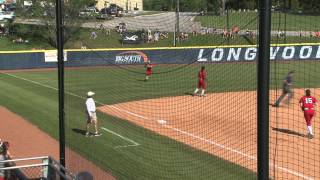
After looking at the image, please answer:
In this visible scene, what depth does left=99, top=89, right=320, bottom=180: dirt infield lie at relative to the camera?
1441cm

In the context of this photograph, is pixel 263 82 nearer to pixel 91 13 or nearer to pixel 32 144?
pixel 32 144

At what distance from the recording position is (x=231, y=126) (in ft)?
62.2

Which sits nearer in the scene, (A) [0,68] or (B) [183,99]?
Answer: (B) [183,99]

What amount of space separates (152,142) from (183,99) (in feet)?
31.7

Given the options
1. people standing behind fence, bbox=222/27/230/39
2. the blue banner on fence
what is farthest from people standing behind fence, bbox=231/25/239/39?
the blue banner on fence

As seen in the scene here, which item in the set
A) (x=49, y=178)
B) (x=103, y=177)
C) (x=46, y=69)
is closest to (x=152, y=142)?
(x=103, y=177)

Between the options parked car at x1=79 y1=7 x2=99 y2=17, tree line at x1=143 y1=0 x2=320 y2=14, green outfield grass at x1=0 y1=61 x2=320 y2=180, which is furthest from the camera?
parked car at x1=79 y1=7 x2=99 y2=17

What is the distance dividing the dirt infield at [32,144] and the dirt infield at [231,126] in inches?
141

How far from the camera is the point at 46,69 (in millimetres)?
42688

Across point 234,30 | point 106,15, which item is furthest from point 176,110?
point 234,30

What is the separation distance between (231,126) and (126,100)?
7.98 metres

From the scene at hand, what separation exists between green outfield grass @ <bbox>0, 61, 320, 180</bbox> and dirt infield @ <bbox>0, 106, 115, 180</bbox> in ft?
1.30

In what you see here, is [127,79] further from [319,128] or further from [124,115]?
[319,128]

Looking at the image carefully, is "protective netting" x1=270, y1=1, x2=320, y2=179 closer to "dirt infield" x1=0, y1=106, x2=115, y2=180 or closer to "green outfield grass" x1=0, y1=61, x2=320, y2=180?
"green outfield grass" x1=0, y1=61, x2=320, y2=180
